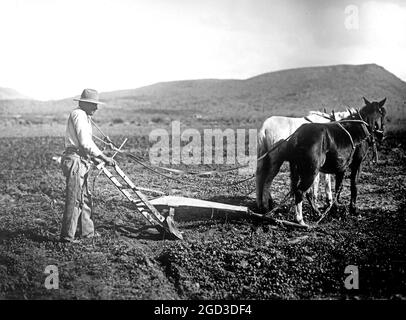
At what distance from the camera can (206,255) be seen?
546cm

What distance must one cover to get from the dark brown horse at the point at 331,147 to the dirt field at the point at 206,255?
849mm

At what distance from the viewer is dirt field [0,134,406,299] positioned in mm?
4637

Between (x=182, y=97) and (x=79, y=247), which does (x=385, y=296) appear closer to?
(x=79, y=247)

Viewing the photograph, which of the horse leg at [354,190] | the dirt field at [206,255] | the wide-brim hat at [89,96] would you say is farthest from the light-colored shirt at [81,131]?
the horse leg at [354,190]

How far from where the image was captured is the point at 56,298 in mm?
4348

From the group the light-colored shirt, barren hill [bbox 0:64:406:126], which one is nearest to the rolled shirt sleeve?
the light-colored shirt

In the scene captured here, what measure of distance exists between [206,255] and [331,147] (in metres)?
3.11

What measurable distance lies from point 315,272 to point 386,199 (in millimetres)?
4358

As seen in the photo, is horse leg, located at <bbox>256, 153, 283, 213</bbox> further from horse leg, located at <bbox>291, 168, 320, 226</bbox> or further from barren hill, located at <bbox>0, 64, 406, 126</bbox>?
barren hill, located at <bbox>0, 64, 406, 126</bbox>

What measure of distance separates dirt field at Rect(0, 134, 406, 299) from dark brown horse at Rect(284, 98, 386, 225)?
849 millimetres

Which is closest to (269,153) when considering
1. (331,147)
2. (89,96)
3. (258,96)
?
(331,147)

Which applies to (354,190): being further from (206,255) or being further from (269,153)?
(206,255)

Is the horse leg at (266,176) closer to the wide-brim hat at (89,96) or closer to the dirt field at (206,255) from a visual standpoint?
the dirt field at (206,255)

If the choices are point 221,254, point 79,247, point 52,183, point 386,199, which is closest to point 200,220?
point 221,254
